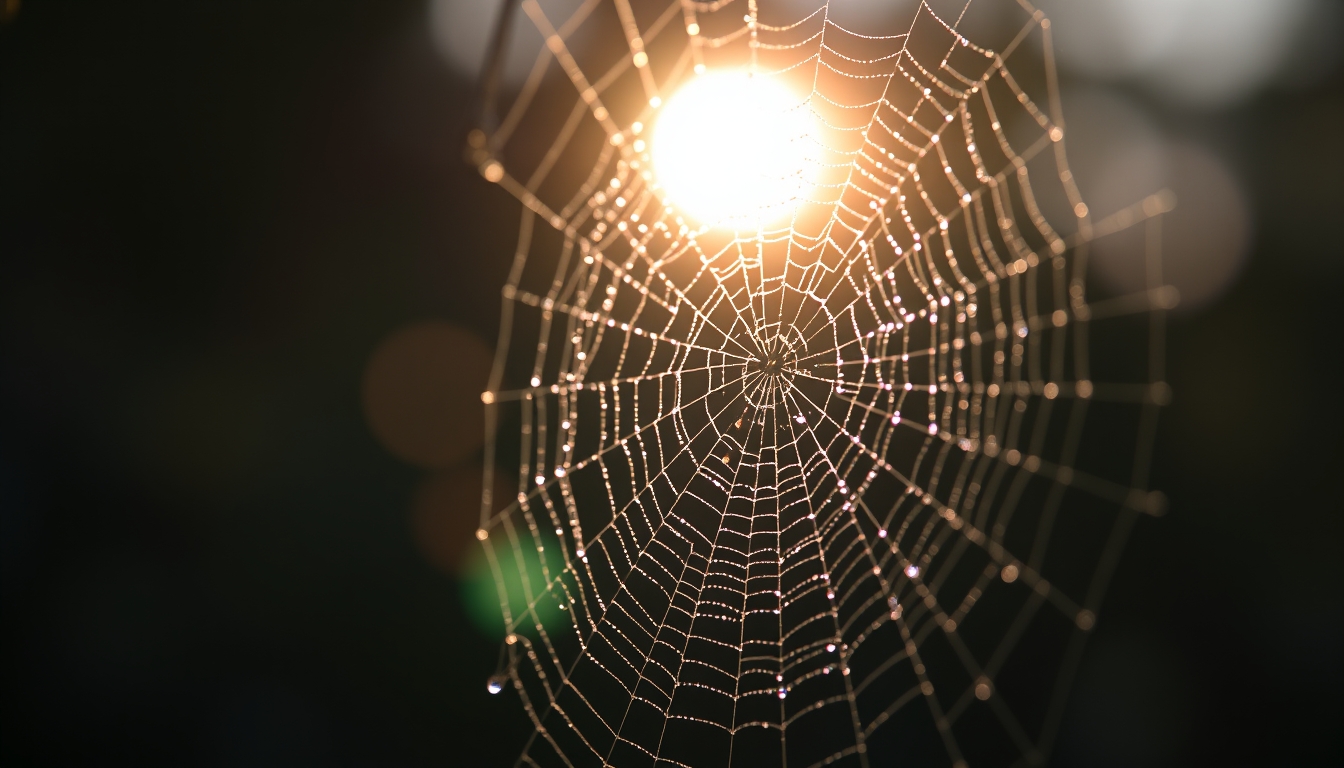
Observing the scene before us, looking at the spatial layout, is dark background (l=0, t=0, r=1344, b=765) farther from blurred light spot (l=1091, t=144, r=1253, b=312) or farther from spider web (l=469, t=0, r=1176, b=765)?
spider web (l=469, t=0, r=1176, b=765)

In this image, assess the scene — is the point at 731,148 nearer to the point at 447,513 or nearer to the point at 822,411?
the point at 822,411

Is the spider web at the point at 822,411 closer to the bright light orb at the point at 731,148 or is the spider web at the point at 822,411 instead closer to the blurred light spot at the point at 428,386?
the bright light orb at the point at 731,148

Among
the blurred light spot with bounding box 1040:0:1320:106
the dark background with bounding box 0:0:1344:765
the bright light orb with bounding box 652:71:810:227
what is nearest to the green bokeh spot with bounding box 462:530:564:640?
the dark background with bounding box 0:0:1344:765

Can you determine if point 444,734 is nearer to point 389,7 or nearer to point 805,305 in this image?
point 805,305

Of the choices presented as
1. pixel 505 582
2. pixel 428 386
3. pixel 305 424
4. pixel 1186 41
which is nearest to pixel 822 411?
pixel 505 582

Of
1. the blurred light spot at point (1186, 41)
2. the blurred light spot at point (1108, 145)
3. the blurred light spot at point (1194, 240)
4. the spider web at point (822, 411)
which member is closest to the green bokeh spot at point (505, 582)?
the spider web at point (822, 411)

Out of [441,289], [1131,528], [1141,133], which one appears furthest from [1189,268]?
[441,289]
